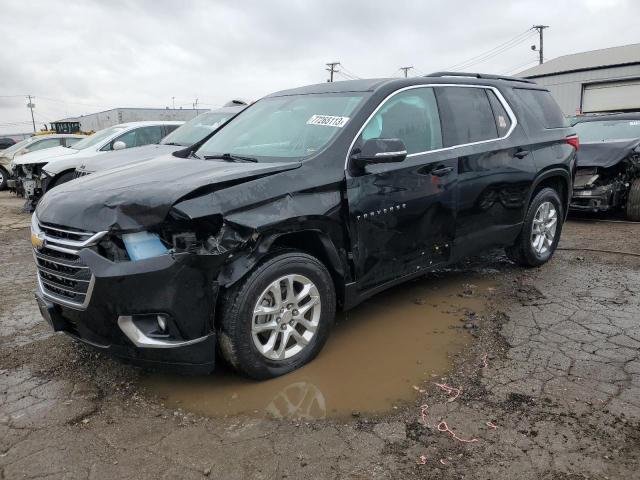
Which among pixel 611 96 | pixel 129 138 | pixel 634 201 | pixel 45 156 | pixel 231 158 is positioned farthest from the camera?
pixel 611 96

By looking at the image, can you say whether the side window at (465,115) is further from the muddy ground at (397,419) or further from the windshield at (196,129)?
the windshield at (196,129)

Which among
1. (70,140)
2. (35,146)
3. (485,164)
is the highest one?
(70,140)

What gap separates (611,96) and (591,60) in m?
6.33

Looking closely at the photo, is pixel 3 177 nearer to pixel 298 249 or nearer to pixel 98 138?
pixel 98 138

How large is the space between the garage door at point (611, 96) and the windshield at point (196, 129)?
2619cm

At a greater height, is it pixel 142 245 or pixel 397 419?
pixel 142 245

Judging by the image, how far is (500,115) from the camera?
471cm

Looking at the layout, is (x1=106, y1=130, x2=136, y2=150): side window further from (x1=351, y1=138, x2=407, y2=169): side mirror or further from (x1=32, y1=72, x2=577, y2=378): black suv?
(x1=351, y1=138, x2=407, y2=169): side mirror

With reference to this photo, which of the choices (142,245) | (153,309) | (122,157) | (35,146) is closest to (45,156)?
(122,157)

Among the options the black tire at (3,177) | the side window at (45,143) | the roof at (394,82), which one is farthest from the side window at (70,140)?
the roof at (394,82)

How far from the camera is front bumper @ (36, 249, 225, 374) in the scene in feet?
8.62

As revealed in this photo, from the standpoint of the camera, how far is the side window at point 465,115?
Answer: 4.16 metres

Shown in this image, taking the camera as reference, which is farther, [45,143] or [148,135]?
[45,143]

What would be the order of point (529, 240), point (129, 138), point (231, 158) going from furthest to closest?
point (129, 138)
point (529, 240)
point (231, 158)
